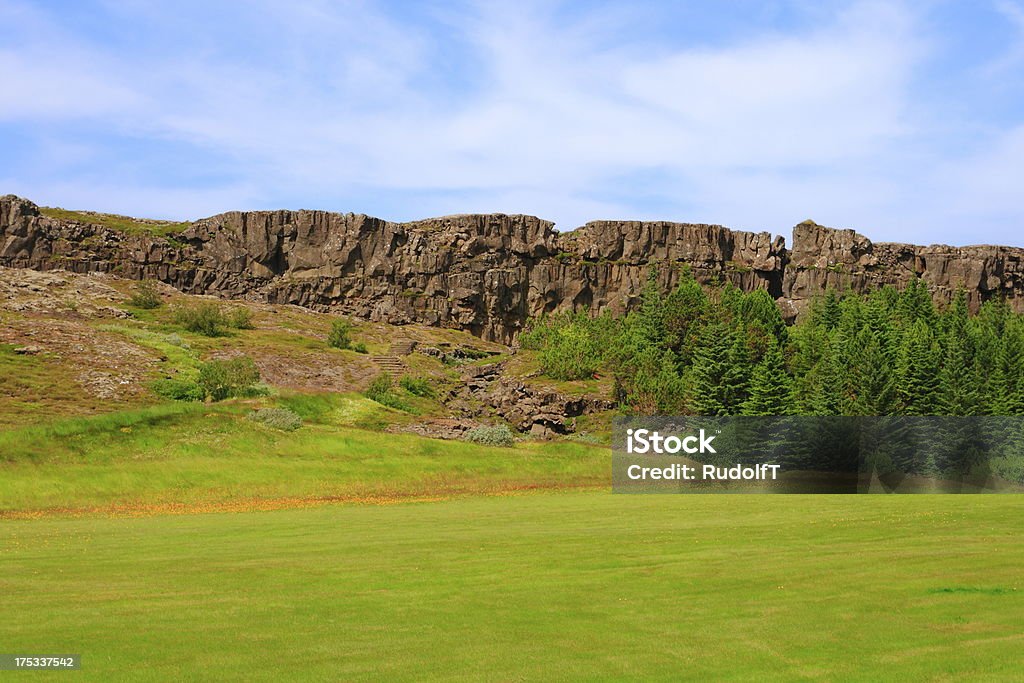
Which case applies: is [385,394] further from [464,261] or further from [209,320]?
[464,261]

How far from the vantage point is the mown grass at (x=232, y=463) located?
4969cm

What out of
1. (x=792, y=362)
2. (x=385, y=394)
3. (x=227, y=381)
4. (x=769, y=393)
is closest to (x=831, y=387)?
(x=769, y=393)

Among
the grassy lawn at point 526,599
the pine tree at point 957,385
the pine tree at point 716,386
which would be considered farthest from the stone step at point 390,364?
the grassy lawn at point 526,599

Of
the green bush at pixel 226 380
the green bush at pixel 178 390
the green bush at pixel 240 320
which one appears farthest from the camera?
the green bush at pixel 240 320

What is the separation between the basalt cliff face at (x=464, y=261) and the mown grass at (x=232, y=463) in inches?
3693

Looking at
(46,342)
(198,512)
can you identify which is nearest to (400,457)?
(198,512)

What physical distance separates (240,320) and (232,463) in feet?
265

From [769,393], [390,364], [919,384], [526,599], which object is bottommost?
[526,599]

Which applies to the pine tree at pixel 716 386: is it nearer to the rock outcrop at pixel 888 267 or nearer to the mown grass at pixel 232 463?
the mown grass at pixel 232 463

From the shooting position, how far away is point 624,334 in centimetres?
11712

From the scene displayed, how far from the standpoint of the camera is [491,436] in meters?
78.7

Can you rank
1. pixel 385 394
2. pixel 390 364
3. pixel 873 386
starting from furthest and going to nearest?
pixel 390 364 → pixel 385 394 → pixel 873 386

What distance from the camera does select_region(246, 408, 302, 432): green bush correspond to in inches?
2675

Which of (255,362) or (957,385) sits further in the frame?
(255,362)
